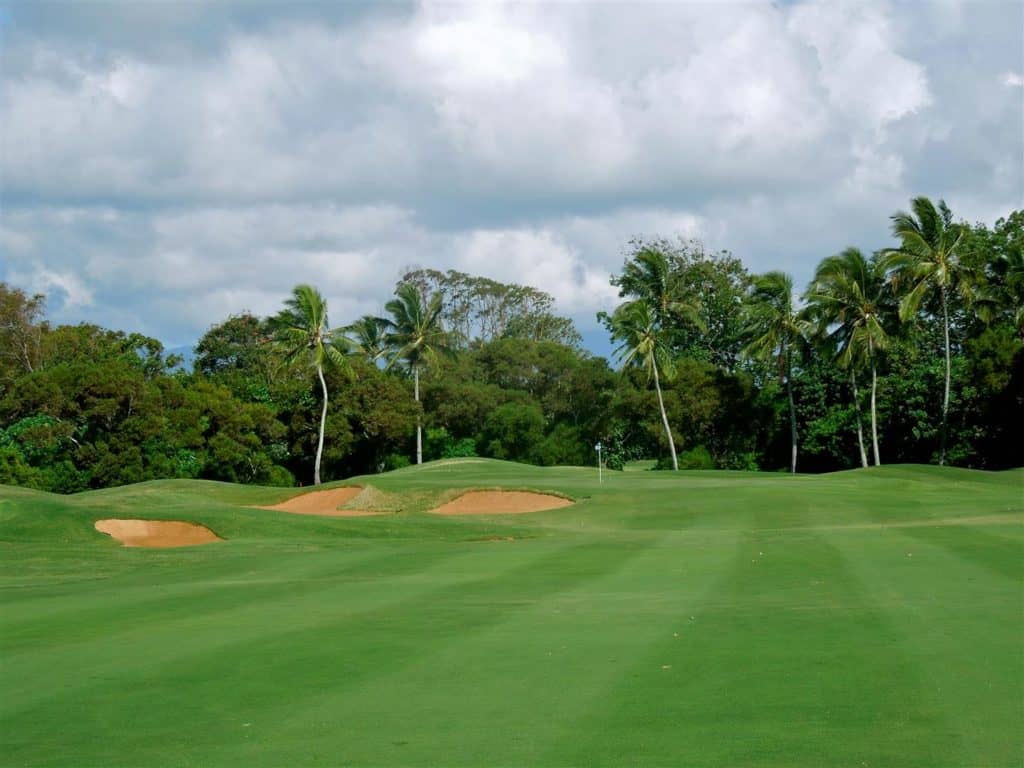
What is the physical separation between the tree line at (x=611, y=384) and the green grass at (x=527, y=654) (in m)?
38.6

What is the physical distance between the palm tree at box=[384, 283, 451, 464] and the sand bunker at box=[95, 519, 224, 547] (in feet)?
152

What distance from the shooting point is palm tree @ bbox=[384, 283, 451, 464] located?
75125 mm

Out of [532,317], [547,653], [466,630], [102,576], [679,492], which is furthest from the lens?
[532,317]

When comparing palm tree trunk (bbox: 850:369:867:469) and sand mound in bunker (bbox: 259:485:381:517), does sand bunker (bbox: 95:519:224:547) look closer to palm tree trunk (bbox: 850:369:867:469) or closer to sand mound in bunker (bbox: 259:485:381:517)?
sand mound in bunker (bbox: 259:485:381:517)

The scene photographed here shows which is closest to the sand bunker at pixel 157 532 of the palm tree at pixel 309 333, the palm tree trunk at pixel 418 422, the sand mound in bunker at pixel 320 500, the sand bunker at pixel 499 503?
the sand bunker at pixel 499 503

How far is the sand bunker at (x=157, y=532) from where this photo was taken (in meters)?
27.6

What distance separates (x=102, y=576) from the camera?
1945 cm

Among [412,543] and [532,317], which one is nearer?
[412,543]

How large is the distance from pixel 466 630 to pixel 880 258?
54072 mm

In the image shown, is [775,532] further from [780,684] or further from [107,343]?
[107,343]

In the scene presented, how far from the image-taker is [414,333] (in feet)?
246

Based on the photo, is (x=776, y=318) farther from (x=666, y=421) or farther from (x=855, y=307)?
(x=666, y=421)

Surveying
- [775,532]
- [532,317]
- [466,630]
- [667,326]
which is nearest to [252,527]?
[775,532]

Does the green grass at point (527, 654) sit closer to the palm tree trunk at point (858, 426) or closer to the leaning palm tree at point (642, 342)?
the palm tree trunk at point (858, 426)
